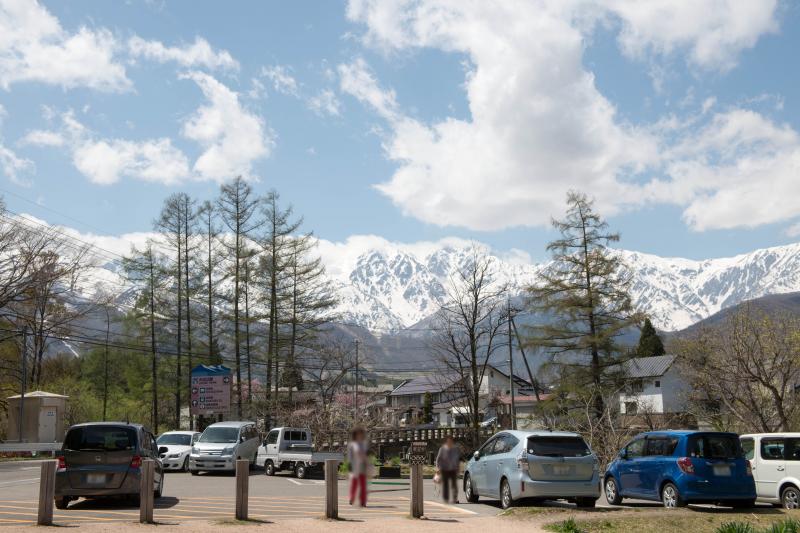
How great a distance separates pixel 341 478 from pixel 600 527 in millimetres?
17042

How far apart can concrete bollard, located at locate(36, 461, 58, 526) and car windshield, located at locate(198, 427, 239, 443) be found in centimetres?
1560

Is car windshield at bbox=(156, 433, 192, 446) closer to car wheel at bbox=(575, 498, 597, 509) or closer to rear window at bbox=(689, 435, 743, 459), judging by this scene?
car wheel at bbox=(575, 498, 597, 509)

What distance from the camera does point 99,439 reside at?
17.2 m

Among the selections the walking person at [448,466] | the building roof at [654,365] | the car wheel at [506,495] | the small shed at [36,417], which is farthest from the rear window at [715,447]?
the building roof at [654,365]

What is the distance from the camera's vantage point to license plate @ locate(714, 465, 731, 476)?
16766 mm

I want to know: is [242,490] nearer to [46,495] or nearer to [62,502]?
[46,495]

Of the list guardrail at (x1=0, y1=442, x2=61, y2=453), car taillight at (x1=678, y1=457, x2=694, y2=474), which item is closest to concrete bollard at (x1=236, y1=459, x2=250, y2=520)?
car taillight at (x1=678, y1=457, x2=694, y2=474)

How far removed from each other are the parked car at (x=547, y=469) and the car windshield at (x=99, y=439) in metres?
8.71

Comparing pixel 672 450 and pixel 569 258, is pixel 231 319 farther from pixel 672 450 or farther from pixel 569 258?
pixel 672 450

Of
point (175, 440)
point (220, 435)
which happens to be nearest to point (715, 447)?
point (220, 435)

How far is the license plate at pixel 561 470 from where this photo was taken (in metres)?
16.8

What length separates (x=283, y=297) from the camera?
50562 mm

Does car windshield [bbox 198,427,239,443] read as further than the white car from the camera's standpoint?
No

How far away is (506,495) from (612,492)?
3.76m
